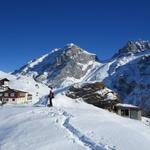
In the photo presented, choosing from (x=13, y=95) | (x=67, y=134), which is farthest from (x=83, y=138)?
(x=13, y=95)

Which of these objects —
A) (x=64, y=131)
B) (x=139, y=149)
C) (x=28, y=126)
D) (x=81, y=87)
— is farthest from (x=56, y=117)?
(x=81, y=87)

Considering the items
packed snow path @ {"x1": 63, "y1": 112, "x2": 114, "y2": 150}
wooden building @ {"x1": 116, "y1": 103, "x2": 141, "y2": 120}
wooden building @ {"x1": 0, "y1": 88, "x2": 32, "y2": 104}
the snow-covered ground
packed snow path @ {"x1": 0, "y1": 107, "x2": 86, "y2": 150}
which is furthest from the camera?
wooden building @ {"x1": 0, "y1": 88, "x2": 32, "y2": 104}

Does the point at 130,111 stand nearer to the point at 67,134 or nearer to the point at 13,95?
the point at 13,95

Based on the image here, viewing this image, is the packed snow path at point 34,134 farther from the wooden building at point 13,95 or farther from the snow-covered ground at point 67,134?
the wooden building at point 13,95

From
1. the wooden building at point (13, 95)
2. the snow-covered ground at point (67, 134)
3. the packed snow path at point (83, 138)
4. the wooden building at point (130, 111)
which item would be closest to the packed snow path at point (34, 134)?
the snow-covered ground at point (67, 134)

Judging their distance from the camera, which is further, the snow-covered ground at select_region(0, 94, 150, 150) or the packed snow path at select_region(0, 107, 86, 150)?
the packed snow path at select_region(0, 107, 86, 150)

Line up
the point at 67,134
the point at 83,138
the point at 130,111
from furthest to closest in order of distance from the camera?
the point at 130,111, the point at 67,134, the point at 83,138

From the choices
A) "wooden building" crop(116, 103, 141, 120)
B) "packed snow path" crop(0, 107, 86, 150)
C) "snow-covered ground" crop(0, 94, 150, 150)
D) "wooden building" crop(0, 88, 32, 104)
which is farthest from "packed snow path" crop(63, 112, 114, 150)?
"wooden building" crop(0, 88, 32, 104)

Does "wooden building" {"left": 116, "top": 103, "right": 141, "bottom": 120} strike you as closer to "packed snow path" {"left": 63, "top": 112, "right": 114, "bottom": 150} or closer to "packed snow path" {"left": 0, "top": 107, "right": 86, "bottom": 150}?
"packed snow path" {"left": 0, "top": 107, "right": 86, "bottom": 150}

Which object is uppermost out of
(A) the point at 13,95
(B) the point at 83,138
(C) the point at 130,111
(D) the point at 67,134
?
(A) the point at 13,95

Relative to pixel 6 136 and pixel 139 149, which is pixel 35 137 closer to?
pixel 6 136

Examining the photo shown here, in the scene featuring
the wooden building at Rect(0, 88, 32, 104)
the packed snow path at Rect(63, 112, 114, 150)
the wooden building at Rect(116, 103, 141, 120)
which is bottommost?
the packed snow path at Rect(63, 112, 114, 150)

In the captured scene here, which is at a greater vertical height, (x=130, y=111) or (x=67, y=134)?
(x=130, y=111)

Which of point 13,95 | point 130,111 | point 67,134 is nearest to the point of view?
point 67,134
